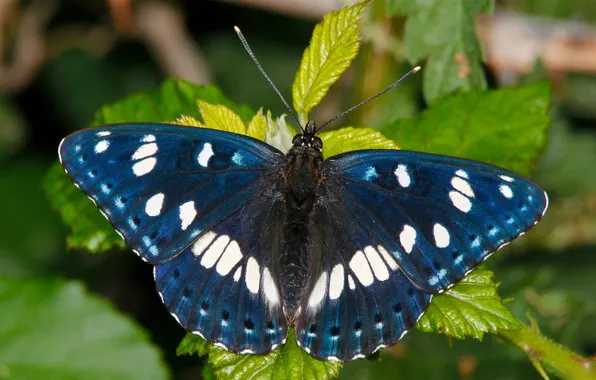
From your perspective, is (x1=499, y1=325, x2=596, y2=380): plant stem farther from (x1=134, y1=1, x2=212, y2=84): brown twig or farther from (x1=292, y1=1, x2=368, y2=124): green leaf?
(x1=134, y1=1, x2=212, y2=84): brown twig

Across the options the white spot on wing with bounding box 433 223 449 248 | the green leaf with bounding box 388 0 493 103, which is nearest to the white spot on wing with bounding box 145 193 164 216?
the white spot on wing with bounding box 433 223 449 248

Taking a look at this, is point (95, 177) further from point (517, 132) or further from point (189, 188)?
point (517, 132)

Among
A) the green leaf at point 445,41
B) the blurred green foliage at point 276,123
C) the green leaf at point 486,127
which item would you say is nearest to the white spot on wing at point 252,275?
the blurred green foliage at point 276,123

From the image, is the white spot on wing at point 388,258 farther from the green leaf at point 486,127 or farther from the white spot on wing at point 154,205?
the white spot on wing at point 154,205

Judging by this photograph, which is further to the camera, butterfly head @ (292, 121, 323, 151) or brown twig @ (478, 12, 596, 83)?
brown twig @ (478, 12, 596, 83)

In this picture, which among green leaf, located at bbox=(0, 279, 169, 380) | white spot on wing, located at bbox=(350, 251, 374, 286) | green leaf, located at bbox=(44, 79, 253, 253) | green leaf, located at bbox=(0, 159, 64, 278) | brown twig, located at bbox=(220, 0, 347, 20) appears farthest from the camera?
green leaf, located at bbox=(0, 159, 64, 278)

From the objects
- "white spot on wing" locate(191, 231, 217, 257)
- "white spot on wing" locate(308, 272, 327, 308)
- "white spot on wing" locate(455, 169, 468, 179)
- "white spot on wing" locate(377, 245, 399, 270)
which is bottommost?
"white spot on wing" locate(308, 272, 327, 308)

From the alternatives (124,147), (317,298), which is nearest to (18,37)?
(124,147)
